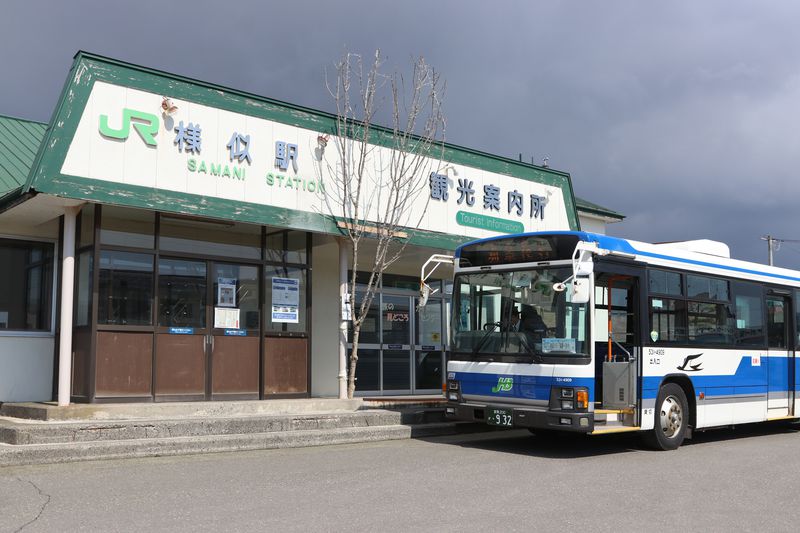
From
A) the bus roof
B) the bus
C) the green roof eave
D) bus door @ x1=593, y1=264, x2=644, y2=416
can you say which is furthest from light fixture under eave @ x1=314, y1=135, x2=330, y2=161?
bus door @ x1=593, y1=264, x2=644, y2=416

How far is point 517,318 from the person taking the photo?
34.7 ft

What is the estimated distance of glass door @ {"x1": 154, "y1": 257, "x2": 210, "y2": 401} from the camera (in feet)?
41.1

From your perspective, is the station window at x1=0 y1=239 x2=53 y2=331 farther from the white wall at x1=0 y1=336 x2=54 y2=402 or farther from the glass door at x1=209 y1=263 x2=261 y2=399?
the glass door at x1=209 y1=263 x2=261 y2=399

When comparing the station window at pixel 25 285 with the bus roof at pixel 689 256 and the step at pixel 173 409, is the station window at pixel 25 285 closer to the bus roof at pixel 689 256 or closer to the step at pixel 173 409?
the step at pixel 173 409

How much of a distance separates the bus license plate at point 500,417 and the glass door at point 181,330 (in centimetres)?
505

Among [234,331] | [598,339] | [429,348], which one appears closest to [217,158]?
[234,331]

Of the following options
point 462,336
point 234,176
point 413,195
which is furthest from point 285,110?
point 462,336

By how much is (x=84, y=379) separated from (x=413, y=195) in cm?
706

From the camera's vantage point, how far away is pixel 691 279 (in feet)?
38.8

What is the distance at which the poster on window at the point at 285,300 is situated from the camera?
13.9 m

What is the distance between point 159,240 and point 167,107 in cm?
216

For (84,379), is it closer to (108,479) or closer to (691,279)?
(108,479)

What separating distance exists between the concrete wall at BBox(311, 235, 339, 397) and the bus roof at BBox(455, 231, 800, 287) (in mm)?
5005

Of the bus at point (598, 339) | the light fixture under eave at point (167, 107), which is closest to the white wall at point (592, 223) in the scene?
the bus at point (598, 339)
